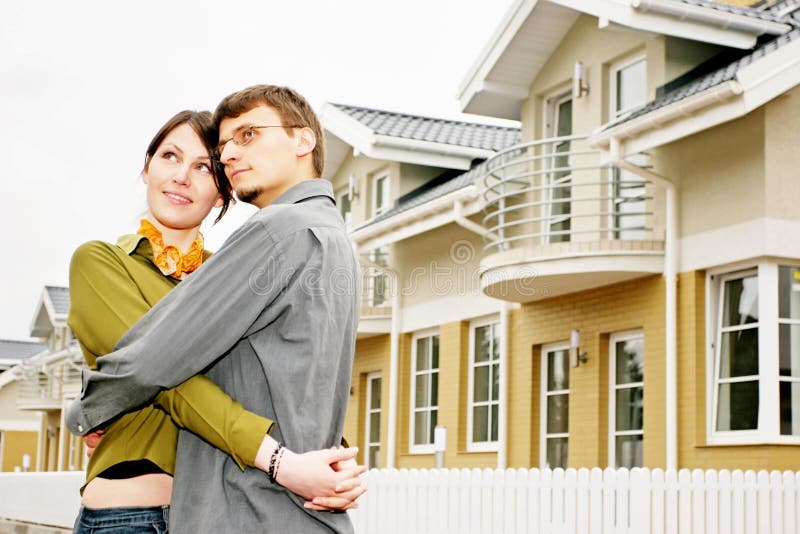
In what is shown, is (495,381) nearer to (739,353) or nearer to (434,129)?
(739,353)

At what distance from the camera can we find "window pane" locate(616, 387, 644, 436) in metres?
12.7

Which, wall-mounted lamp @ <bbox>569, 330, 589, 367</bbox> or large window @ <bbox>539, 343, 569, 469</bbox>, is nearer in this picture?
wall-mounted lamp @ <bbox>569, 330, 589, 367</bbox>

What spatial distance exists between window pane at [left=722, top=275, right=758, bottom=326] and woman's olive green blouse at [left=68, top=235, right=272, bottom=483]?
9756mm

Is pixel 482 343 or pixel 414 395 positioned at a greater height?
pixel 482 343

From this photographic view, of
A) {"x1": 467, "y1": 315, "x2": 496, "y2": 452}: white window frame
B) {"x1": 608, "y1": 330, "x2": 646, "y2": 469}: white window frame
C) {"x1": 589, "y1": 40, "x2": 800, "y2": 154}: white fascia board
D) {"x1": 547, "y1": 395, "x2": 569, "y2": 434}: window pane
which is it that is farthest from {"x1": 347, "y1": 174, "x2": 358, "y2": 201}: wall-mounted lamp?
{"x1": 589, "y1": 40, "x2": 800, "y2": 154}: white fascia board

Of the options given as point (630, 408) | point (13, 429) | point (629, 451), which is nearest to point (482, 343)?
point (630, 408)

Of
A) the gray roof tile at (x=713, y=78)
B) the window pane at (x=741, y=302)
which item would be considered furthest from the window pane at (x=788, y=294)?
the gray roof tile at (x=713, y=78)

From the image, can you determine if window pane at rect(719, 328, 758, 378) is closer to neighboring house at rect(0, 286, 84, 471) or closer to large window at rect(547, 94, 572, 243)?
large window at rect(547, 94, 572, 243)

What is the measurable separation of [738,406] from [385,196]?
32.7 ft

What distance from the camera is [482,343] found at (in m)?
16.5

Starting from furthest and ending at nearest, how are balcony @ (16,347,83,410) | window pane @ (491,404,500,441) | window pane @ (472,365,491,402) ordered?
balcony @ (16,347,83,410), window pane @ (472,365,491,402), window pane @ (491,404,500,441)

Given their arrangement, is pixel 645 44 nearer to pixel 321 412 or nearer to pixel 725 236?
pixel 725 236

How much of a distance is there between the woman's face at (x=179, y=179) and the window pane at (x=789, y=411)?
31.2ft

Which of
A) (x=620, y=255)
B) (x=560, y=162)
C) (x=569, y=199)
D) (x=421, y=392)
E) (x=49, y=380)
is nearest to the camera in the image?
(x=620, y=255)
